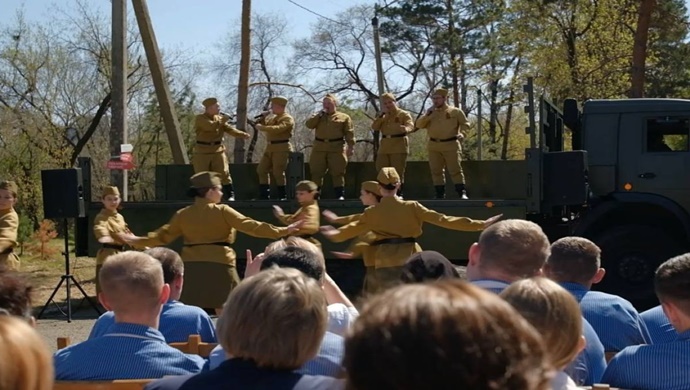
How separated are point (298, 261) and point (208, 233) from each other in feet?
16.0

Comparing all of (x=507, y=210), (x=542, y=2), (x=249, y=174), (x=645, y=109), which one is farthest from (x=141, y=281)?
(x=542, y=2)

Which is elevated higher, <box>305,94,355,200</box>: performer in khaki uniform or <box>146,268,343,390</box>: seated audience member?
<box>305,94,355,200</box>: performer in khaki uniform

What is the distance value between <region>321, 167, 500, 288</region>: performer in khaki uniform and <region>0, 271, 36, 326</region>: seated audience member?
5253 millimetres

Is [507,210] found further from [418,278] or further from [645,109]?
[418,278]

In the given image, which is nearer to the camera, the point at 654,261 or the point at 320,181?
the point at 654,261

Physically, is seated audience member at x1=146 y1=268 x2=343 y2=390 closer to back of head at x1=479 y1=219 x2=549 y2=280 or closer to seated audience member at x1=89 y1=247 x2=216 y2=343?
back of head at x1=479 y1=219 x2=549 y2=280

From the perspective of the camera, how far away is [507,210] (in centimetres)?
1041

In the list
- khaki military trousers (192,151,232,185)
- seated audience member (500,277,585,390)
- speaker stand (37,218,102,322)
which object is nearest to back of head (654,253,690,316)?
seated audience member (500,277,585,390)

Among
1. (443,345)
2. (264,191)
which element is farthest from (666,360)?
(264,191)

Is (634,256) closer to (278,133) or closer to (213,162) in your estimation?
(278,133)

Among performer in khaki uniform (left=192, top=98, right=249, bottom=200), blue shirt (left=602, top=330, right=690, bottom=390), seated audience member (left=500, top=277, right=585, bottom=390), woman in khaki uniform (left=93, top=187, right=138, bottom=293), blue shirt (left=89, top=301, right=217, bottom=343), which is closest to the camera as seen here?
seated audience member (left=500, top=277, right=585, bottom=390)

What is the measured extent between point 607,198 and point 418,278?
23.7 ft

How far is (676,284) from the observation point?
11.6 feet

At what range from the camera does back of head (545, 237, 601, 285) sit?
14.1 ft
